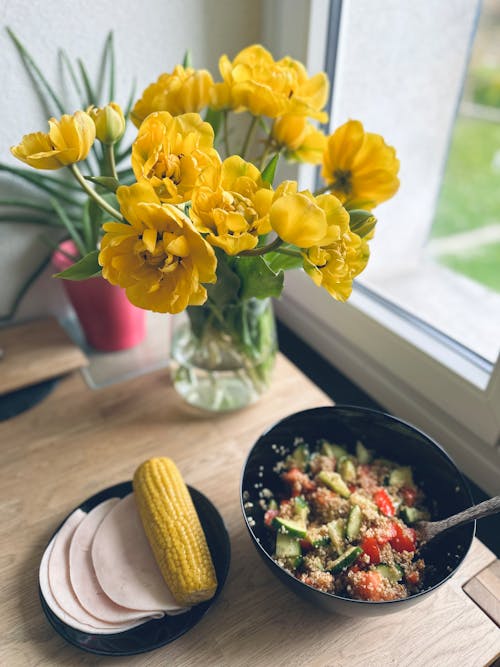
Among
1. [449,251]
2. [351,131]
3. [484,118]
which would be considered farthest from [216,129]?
[484,118]

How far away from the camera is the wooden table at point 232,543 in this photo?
490 millimetres

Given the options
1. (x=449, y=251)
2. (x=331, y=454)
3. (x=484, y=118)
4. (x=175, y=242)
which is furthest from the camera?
(x=484, y=118)

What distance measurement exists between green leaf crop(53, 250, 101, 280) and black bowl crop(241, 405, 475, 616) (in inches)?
10.3

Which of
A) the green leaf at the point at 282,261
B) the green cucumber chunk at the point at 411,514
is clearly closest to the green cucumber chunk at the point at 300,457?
the green cucumber chunk at the point at 411,514

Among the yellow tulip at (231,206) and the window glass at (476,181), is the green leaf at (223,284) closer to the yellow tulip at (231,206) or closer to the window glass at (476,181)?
the yellow tulip at (231,206)

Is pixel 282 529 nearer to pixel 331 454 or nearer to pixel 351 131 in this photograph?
pixel 331 454

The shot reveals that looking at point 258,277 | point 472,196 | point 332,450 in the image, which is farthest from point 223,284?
point 472,196

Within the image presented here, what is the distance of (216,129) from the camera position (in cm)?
62

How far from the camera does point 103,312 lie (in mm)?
811

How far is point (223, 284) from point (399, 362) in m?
0.37

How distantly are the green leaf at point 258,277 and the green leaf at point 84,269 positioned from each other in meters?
0.15

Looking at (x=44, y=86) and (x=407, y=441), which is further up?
(x=44, y=86)

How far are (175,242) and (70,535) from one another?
0.37m

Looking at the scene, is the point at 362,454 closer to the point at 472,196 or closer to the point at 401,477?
the point at 401,477
